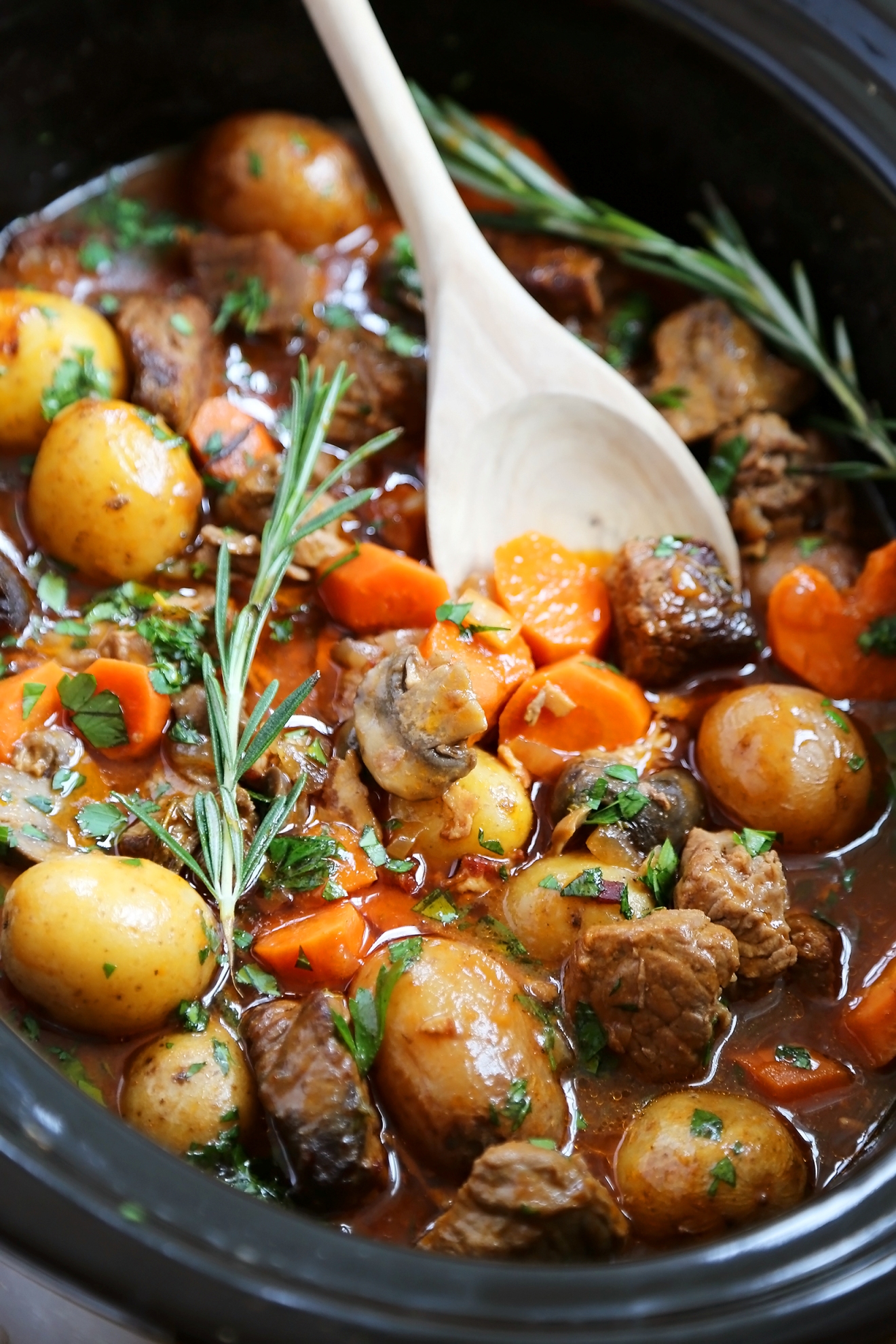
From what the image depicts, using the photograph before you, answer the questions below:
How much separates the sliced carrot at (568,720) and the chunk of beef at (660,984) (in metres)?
0.45

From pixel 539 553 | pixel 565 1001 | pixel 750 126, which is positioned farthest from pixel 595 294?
pixel 565 1001

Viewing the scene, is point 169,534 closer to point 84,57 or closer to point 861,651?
point 84,57

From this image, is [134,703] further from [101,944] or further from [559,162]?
[559,162]

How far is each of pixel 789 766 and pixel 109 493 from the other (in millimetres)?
1359

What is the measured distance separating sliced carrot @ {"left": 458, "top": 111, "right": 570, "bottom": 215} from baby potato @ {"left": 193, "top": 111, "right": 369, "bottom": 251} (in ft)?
0.93

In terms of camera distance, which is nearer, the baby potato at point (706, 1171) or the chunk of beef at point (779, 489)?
the baby potato at point (706, 1171)

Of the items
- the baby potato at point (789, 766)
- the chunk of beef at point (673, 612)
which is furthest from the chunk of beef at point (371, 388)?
the baby potato at point (789, 766)

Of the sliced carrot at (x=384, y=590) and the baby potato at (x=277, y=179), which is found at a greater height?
the baby potato at (x=277, y=179)

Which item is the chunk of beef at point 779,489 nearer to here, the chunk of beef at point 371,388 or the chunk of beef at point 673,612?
the chunk of beef at point 673,612

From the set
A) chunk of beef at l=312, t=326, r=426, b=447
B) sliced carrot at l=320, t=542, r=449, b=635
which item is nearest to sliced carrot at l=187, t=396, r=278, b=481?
chunk of beef at l=312, t=326, r=426, b=447

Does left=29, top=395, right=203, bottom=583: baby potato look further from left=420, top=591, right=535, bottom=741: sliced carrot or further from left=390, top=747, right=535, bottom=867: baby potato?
left=390, top=747, right=535, bottom=867: baby potato

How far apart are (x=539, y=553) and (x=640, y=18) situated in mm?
1157

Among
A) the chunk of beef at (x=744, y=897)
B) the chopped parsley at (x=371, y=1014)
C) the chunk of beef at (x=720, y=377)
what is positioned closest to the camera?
the chopped parsley at (x=371, y=1014)

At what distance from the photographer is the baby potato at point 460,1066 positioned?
1.64m
